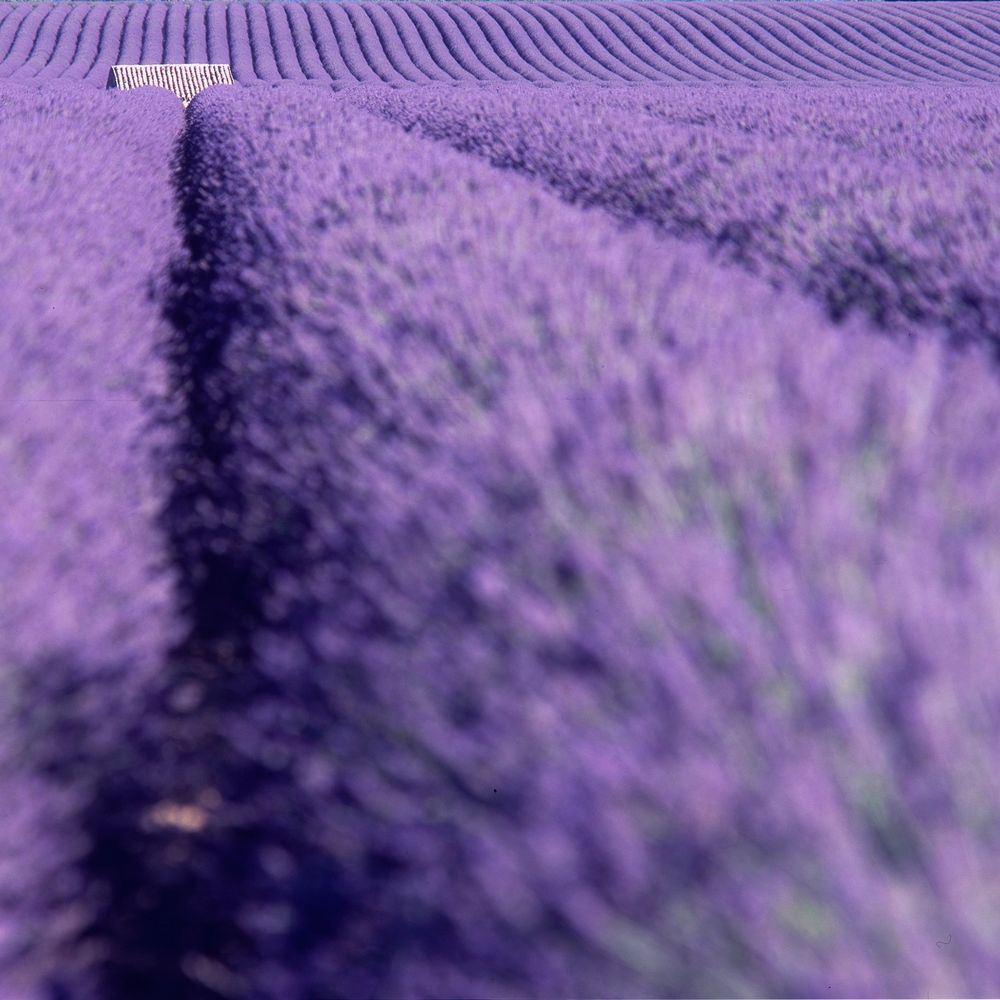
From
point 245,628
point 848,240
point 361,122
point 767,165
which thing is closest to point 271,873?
point 245,628

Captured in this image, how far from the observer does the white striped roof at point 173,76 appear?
20.5 metres

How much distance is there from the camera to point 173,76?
68.3ft

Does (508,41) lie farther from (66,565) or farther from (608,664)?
(608,664)

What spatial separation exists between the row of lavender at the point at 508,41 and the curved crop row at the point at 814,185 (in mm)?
16596

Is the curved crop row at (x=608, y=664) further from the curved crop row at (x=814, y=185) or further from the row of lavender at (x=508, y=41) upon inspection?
the row of lavender at (x=508, y=41)

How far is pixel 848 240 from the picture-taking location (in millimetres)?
3812

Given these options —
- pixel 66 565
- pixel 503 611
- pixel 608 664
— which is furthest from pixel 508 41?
pixel 608 664

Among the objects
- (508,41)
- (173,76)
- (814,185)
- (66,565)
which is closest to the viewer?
(66,565)

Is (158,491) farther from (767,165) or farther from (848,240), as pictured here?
(767,165)

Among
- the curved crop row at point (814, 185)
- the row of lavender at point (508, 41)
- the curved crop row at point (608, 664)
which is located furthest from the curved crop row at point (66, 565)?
the row of lavender at point (508, 41)

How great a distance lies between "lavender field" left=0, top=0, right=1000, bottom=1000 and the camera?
3.45ft

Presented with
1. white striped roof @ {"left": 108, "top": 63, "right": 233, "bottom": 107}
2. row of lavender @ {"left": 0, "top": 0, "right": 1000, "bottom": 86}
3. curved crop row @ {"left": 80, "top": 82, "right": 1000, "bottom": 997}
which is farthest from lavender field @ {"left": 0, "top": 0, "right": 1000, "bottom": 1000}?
Answer: row of lavender @ {"left": 0, "top": 0, "right": 1000, "bottom": 86}

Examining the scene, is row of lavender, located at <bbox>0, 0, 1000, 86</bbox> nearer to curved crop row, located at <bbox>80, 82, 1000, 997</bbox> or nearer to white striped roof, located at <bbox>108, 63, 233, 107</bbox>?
white striped roof, located at <bbox>108, 63, 233, 107</bbox>

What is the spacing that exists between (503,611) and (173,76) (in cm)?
2170
